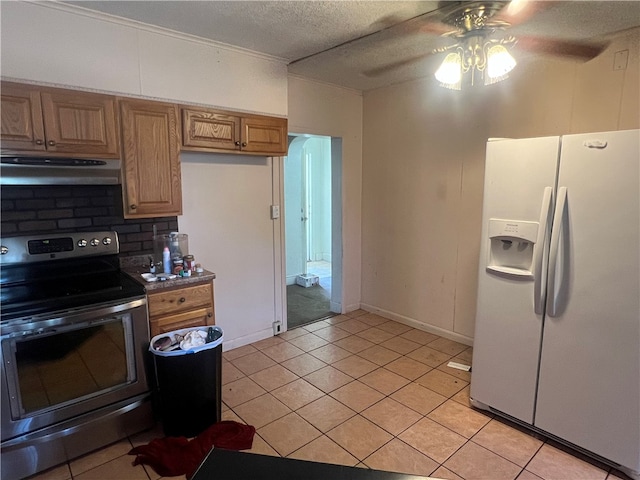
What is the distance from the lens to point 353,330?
12.3 feet

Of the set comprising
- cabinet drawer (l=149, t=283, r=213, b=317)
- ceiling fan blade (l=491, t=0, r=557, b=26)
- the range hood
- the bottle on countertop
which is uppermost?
ceiling fan blade (l=491, t=0, r=557, b=26)

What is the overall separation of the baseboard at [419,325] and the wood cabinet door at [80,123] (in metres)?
2.93

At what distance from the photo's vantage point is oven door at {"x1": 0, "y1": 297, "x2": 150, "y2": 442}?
176 cm

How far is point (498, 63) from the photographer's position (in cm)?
202

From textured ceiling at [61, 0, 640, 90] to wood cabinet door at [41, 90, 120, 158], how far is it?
1.81ft

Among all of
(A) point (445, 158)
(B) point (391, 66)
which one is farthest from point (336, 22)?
(A) point (445, 158)

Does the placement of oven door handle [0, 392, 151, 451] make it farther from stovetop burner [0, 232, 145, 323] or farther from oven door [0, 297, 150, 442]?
stovetop burner [0, 232, 145, 323]

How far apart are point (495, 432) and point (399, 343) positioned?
128 cm

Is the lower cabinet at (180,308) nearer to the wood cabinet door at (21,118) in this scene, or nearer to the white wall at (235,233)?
the white wall at (235,233)

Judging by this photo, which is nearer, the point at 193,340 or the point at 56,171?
the point at 56,171

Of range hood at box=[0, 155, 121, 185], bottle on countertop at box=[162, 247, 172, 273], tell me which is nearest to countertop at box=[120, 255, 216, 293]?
bottle on countertop at box=[162, 247, 172, 273]

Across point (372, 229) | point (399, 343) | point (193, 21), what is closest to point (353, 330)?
point (399, 343)

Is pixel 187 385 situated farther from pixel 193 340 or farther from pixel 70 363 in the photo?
pixel 70 363

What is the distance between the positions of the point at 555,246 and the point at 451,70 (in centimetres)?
110
